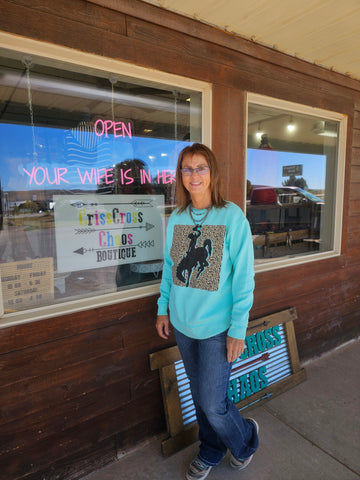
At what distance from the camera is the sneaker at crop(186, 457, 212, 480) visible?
1649 millimetres

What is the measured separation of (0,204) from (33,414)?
107 centimetres

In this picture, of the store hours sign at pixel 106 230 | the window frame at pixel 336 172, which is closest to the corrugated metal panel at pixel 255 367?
the window frame at pixel 336 172

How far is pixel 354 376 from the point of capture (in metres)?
2.63

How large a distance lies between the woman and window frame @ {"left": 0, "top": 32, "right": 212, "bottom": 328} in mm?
401

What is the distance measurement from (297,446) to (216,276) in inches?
52.0

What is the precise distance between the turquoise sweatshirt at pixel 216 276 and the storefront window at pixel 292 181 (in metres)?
1.02

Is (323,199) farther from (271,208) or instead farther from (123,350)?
(123,350)

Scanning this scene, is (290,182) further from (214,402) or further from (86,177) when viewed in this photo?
(214,402)

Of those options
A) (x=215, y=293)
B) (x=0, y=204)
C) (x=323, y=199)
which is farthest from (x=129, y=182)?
(x=323, y=199)

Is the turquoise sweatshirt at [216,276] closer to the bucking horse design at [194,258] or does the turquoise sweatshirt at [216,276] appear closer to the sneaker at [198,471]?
the bucking horse design at [194,258]

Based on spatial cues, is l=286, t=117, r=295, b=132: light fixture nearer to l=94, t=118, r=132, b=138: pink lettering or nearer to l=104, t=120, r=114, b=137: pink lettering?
l=94, t=118, r=132, b=138: pink lettering

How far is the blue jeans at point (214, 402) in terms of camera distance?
1.46m

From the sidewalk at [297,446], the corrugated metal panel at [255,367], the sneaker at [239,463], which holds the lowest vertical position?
the sidewalk at [297,446]

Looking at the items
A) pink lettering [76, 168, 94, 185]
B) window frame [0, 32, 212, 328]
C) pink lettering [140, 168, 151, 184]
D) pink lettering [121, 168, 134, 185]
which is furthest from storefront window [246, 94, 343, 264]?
pink lettering [76, 168, 94, 185]
